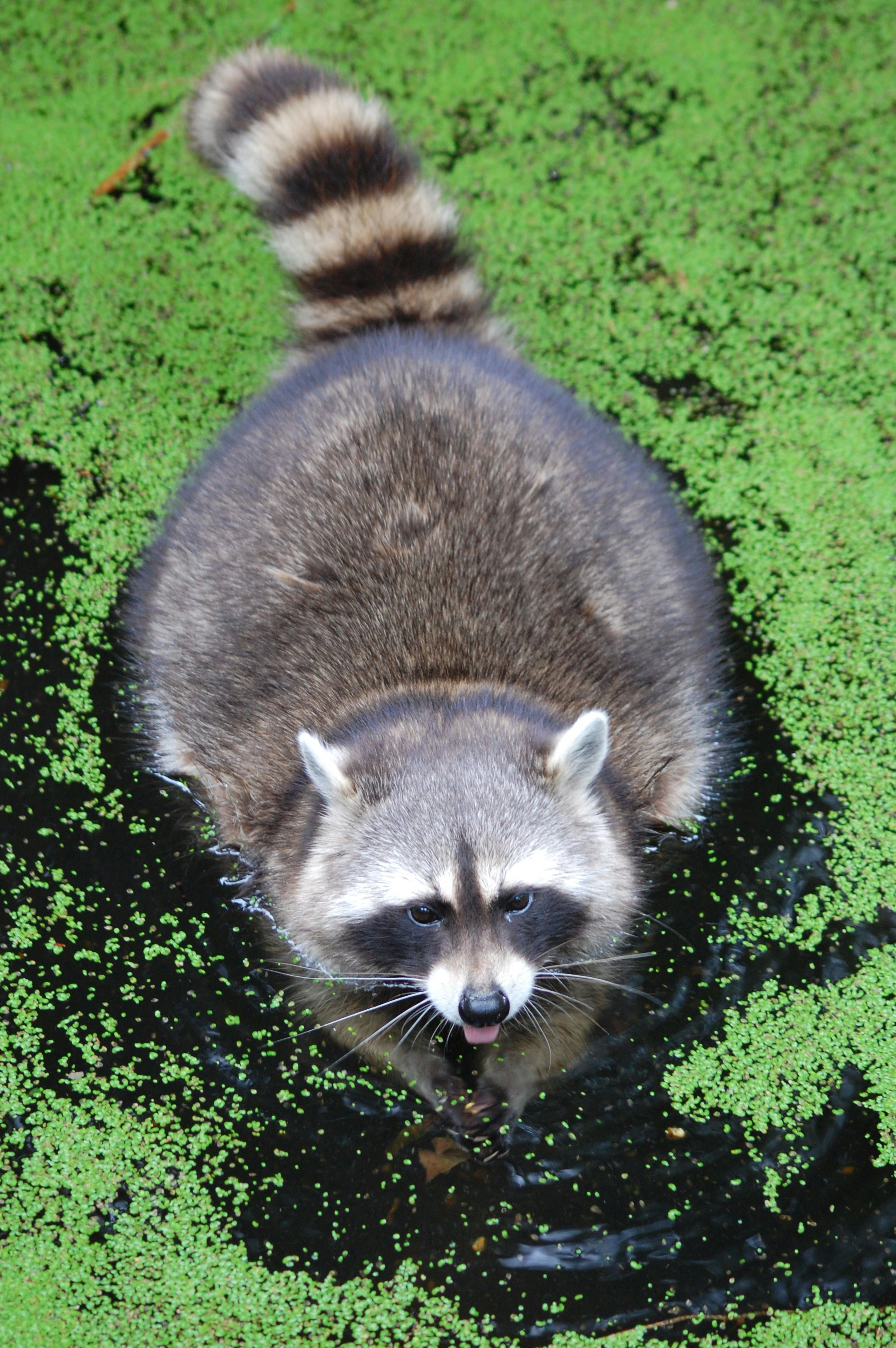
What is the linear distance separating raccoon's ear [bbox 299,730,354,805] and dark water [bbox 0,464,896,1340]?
0.48 meters

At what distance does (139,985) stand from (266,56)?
2659mm

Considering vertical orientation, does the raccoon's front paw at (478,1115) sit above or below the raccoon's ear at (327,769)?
below

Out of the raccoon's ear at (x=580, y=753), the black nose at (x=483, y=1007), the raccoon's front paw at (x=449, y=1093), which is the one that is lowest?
the raccoon's front paw at (x=449, y=1093)

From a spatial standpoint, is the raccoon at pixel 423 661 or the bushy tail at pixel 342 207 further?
the bushy tail at pixel 342 207

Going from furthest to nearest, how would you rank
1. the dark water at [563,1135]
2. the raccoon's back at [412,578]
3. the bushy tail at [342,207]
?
the bushy tail at [342,207] < the raccoon's back at [412,578] < the dark water at [563,1135]

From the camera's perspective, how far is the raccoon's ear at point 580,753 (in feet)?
8.79

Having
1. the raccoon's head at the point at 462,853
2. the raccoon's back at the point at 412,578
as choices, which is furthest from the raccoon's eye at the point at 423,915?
the raccoon's back at the point at 412,578

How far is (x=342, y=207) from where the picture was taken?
363 centimetres

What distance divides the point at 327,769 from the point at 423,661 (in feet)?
1.27

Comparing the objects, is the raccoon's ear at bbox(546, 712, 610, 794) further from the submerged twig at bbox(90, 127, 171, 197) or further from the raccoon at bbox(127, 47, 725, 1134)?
the submerged twig at bbox(90, 127, 171, 197)

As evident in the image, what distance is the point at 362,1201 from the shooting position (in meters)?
2.59

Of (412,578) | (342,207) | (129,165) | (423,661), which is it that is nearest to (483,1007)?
(423,661)

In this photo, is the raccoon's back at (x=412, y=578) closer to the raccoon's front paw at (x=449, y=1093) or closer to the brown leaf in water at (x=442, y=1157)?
the raccoon's front paw at (x=449, y=1093)

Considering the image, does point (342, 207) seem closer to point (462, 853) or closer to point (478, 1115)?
point (462, 853)
